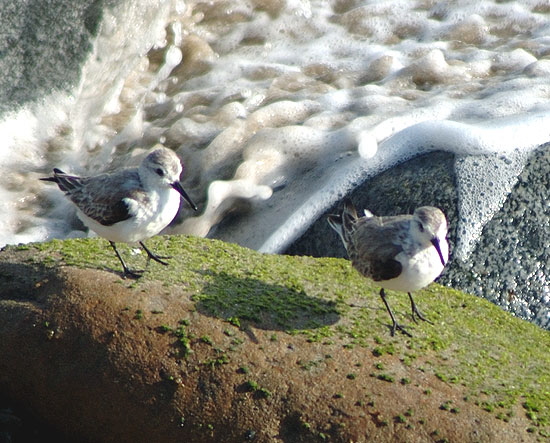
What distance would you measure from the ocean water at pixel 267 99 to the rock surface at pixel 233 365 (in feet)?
6.40

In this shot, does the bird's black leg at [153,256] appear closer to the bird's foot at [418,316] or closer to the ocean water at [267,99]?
the bird's foot at [418,316]

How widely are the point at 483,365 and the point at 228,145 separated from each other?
15.0 ft

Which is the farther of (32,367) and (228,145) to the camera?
(228,145)

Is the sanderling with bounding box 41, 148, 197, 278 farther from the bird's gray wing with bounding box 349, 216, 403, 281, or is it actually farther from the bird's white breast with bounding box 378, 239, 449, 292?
the bird's white breast with bounding box 378, 239, 449, 292

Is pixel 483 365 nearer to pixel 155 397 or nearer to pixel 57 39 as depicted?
pixel 155 397

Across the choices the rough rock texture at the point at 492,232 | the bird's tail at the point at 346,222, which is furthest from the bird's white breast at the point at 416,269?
the rough rock texture at the point at 492,232

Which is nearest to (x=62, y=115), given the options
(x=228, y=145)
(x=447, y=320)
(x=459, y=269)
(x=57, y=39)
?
(x=57, y=39)

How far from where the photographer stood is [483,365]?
4520mm

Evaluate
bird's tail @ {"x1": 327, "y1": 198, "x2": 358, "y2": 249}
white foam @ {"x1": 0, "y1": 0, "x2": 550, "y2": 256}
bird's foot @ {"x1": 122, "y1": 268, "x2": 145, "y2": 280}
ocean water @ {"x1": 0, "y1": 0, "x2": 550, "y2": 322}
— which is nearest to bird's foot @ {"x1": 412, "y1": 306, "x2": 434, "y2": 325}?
bird's tail @ {"x1": 327, "y1": 198, "x2": 358, "y2": 249}

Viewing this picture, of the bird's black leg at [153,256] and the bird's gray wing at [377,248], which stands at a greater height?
the bird's black leg at [153,256]

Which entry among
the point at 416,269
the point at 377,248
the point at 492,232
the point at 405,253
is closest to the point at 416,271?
the point at 416,269

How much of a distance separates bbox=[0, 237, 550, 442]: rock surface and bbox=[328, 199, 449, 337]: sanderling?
292 mm

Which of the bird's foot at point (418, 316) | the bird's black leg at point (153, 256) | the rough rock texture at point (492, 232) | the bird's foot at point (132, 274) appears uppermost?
the bird's foot at point (132, 274)

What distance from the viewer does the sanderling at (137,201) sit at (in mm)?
4723
